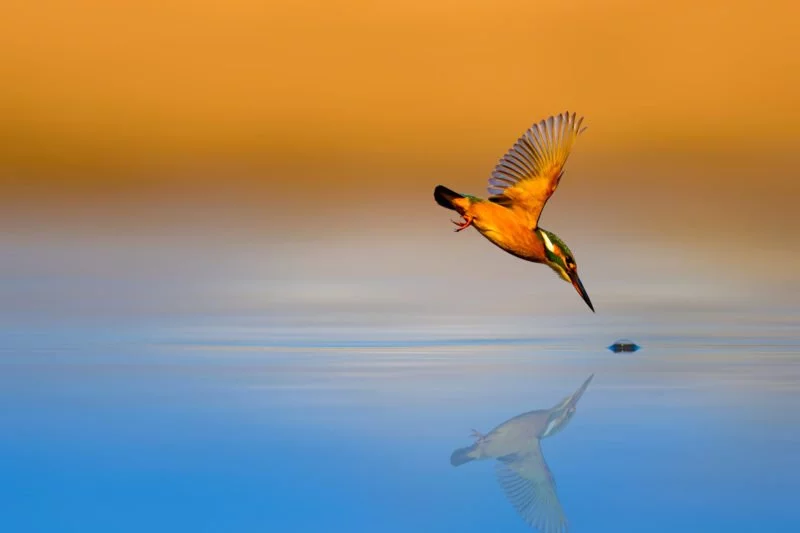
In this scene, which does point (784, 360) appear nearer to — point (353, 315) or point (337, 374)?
point (337, 374)

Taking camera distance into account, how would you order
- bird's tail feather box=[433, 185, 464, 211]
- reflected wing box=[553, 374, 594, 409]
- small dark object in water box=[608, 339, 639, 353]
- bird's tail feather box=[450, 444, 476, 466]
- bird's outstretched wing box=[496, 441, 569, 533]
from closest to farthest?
bird's outstretched wing box=[496, 441, 569, 533] → bird's tail feather box=[450, 444, 476, 466] → reflected wing box=[553, 374, 594, 409] → bird's tail feather box=[433, 185, 464, 211] → small dark object in water box=[608, 339, 639, 353]

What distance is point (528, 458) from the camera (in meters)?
3.63

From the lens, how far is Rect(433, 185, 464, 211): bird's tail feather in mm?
5285

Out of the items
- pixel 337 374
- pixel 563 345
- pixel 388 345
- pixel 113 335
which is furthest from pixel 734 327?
pixel 113 335

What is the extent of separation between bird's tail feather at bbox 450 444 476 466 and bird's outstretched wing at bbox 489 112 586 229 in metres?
1.69

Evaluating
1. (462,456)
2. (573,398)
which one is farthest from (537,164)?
(462,456)

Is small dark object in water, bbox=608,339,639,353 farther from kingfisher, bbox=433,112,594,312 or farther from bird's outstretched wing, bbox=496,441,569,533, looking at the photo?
bird's outstretched wing, bbox=496,441,569,533

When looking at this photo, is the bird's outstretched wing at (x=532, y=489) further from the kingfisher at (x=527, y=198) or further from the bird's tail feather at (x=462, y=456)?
the kingfisher at (x=527, y=198)

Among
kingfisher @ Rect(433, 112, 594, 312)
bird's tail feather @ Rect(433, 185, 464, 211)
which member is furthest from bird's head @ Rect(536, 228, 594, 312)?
bird's tail feather @ Rect(433, 185, 464, 211)

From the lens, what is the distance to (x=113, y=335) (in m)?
6.53

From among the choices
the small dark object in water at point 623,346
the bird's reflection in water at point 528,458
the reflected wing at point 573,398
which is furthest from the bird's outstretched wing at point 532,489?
the small dark object in water at point 623,346

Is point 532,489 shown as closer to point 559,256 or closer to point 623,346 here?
point 559,256

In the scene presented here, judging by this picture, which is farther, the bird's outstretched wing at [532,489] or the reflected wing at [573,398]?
the reflected wing at [573,398]

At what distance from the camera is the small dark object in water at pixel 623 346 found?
606 cm
